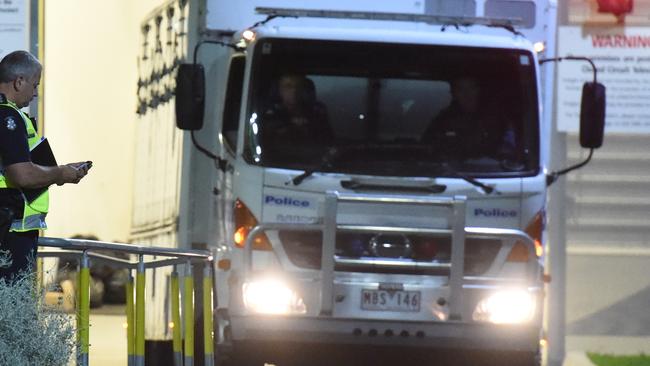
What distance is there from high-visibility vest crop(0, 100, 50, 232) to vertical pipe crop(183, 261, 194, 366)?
1.61 meters

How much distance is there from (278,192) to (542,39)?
220 cm

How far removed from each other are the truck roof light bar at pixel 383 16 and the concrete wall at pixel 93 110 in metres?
8.59

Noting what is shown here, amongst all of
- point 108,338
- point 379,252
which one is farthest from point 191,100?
point 108,338

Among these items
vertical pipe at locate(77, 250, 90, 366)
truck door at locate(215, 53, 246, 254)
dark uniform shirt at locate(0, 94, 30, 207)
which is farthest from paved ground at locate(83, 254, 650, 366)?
dark uniform shirt at locate(0, 94, 30, 207)

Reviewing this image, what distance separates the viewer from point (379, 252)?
33.7ft

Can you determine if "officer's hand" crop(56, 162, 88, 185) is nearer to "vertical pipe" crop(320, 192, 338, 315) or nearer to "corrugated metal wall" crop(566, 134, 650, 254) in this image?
"vertical pipe" crop(320, 192, 338, 315)

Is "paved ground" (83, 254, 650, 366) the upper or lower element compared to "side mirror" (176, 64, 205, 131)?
lower

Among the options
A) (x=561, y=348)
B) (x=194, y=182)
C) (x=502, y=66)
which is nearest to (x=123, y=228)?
Result: (x=561, y=348)

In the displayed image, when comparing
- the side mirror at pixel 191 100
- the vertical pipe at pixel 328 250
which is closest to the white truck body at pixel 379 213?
the vertical pipe at pixel 328 250

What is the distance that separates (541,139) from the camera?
10641 mm

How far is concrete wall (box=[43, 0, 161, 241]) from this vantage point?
64.3ft

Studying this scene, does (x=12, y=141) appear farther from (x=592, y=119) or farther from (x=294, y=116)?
(x=592, y=119)

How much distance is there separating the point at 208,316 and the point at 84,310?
2017mm

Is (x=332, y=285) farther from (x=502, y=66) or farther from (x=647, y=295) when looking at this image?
(x=647, y=295)
